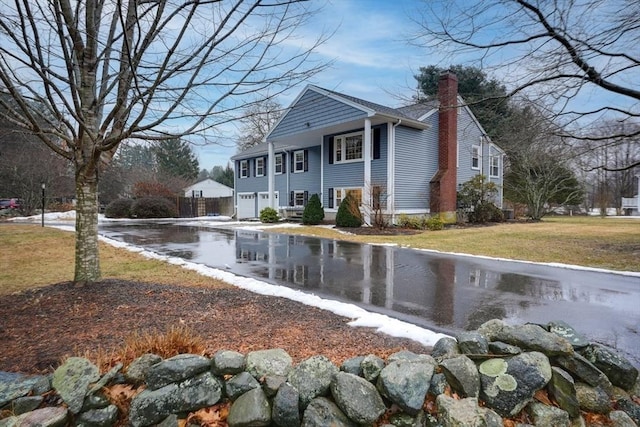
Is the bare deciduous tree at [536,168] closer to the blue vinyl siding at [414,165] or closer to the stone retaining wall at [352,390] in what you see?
the blue vinyl siding at [414,165]

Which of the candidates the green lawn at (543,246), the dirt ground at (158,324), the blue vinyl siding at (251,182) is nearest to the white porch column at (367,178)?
the green lawn at (543,246)

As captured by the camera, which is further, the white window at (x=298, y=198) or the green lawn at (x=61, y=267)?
the white window at (x=298, y=198)

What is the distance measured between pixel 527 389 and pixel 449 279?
4438 millimetres

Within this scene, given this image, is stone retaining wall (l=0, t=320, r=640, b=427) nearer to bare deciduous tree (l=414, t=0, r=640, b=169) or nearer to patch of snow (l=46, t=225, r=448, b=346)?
patch of snow (l=46, t=225, r=448, b=346)

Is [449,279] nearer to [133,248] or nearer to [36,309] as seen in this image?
[36,309]

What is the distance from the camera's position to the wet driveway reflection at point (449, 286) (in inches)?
185

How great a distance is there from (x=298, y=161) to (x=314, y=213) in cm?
536

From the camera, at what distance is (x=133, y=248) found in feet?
35.7

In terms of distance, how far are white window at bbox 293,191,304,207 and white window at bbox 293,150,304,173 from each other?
144 cm

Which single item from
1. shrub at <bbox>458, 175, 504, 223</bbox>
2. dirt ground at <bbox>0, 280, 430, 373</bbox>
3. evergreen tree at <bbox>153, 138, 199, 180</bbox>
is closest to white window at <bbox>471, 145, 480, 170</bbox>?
shrub at <bbox>458, 175, 504, 223</bbox>

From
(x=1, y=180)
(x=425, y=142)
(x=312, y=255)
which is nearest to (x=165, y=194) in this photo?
(x=1, y=180)

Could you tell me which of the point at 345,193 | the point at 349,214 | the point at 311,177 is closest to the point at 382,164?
the point at 345,193

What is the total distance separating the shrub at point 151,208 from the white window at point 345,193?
52.0 ft

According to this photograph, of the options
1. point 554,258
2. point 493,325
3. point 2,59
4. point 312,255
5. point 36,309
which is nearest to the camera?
point 493,325
